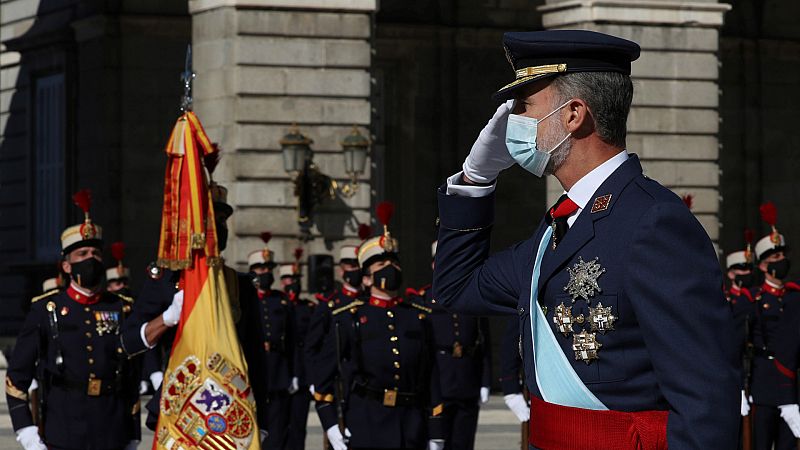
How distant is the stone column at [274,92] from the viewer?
57.0ft

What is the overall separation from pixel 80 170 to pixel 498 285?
18.6m

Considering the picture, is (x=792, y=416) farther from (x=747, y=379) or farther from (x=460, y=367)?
(x=460, y=367)

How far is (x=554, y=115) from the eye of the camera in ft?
13.7

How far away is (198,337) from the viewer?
8.82 metres

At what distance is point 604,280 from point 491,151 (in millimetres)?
654

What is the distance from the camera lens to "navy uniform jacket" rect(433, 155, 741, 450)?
3.74 metres

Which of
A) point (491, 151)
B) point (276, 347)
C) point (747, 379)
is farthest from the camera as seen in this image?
point (276, 347)

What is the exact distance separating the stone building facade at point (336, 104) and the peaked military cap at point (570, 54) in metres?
13.2

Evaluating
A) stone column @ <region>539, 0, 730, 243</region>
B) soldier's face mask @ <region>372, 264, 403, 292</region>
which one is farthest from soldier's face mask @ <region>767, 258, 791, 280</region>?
soldier's face mask @ <region>372, 264, 403, 292</region>

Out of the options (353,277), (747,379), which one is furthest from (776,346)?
(353,277)

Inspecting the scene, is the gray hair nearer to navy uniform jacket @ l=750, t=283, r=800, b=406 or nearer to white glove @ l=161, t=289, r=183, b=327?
white glove @ l=161, t=289, r=183, b=327

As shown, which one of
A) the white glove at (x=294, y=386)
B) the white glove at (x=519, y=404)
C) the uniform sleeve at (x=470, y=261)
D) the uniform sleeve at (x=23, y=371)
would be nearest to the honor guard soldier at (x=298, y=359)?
the white glove at (x=294, y=386)

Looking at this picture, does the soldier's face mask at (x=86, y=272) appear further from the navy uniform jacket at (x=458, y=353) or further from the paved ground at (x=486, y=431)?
the paved ground at (x=486, y=431)

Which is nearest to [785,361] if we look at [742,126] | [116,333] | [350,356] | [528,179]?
[350,356]
